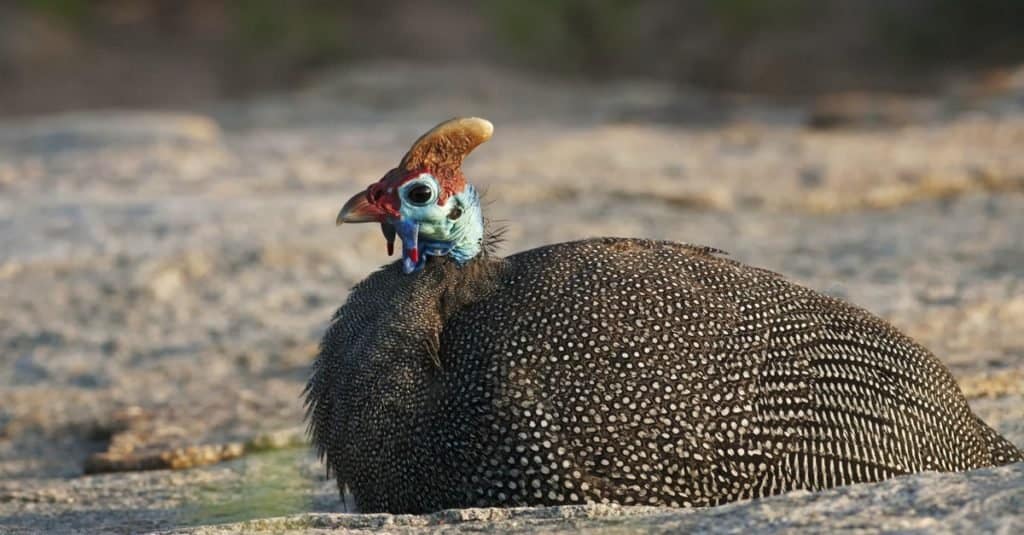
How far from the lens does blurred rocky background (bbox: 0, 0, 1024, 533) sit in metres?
4.81

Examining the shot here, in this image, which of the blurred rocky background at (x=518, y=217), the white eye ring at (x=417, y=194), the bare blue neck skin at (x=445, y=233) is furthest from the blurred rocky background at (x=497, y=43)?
the white eye ring at (x=417, y=194)

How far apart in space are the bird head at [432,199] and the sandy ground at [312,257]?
0.80 meters

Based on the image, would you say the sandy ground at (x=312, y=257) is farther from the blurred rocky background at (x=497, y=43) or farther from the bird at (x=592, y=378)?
the blurred rocky background at (x=497, y=43)

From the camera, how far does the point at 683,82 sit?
18109mm

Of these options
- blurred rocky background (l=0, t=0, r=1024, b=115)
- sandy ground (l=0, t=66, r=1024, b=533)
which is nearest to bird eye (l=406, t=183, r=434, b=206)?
sandy ground (l=0, t=66, r=1024, b=533)

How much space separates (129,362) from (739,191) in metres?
4.18

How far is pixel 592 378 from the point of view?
145 inches

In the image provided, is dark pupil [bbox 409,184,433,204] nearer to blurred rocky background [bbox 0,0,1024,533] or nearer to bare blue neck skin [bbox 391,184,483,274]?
bare blue neck skin [bbox 391,184,483,274]

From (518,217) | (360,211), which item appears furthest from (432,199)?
(518,217)

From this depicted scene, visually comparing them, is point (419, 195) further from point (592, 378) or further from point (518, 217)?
point (518, 217)

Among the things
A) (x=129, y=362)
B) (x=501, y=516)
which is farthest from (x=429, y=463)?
(x=129, y=362)

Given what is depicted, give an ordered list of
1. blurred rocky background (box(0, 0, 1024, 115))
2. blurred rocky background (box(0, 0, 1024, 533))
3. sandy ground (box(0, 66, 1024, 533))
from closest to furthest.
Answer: sandy ground (box(0, 66, 1024, 533)), blurred rocky background (box(0, 0, 1024, 533)), blurred rocky background (box(0, 0, 1024, 115))

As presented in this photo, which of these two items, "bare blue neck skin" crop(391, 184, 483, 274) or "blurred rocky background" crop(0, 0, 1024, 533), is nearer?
"bare blue neck skin" crop(391, 184, 483, 274)

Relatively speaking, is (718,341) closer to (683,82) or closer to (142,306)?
(142,306)
